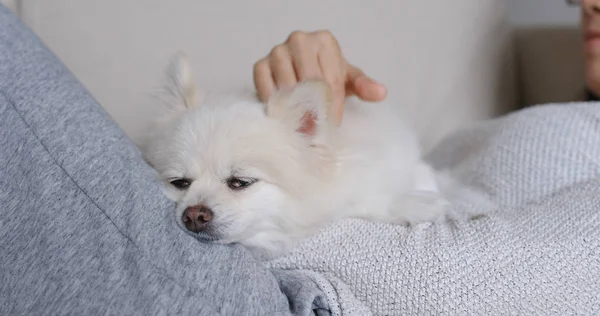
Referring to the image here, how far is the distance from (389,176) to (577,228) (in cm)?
36

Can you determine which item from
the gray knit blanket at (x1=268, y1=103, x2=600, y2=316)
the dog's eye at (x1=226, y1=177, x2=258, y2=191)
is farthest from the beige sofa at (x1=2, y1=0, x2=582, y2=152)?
the gray knit blanket at (x1=268, y1=103, x2=600, y2=316)

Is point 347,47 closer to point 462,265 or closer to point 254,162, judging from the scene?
point 254,162

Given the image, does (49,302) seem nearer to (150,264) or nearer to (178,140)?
(150,264)

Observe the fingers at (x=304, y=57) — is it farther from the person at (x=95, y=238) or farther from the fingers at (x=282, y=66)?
the person at (x=95, y=238)

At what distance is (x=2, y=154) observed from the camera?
798 mm

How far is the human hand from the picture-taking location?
1122 millimetres

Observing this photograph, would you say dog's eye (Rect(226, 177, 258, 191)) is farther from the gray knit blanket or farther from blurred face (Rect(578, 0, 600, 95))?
blurred face (Rect(578, 0, 600, 95))

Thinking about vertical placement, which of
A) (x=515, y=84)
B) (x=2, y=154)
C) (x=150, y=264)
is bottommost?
(x=515, y=84)

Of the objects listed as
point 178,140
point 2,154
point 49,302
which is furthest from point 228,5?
point 49,302

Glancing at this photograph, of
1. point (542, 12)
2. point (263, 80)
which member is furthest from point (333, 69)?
point (542, 12)

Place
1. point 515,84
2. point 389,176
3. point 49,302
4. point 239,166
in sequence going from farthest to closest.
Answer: point 515,84
point 389,176
point 239,166
point 49,302

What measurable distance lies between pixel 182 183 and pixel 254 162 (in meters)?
0.14

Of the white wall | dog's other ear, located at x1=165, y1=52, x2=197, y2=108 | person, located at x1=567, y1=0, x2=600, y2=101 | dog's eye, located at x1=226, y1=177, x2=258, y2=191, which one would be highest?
dog's other ear, located at x1=165, y1=52, x2=197, y2=108

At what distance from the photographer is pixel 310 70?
44.9 inches
